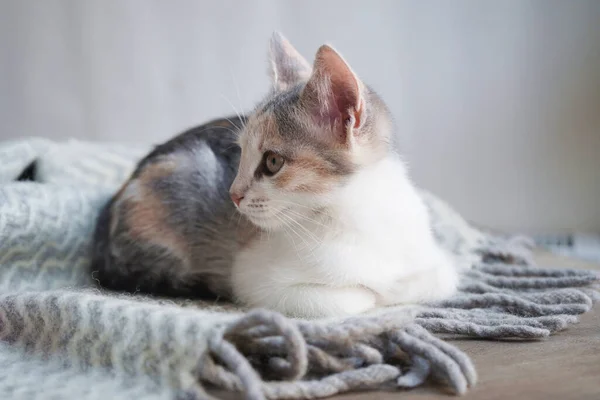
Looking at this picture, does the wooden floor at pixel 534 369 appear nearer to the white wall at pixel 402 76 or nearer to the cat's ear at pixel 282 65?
the cat's ear at pixel 282 65

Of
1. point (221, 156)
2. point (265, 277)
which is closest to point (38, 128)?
point (221, 156)

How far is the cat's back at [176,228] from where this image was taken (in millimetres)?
1057

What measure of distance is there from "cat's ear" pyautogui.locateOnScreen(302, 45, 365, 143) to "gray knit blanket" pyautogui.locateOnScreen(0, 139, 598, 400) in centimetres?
30

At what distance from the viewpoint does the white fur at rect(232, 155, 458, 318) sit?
3.02 ft

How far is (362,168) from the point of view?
92cm

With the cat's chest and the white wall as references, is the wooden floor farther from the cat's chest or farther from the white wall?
the white wall

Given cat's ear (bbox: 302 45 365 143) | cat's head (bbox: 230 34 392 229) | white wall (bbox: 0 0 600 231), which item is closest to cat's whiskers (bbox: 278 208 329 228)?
cat's head (bbox: 230 34 392 229)

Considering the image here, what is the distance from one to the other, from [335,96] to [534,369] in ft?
1.58

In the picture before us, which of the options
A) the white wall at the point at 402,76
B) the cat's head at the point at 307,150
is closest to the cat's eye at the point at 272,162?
the cat's head at the point at 307,150

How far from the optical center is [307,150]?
0.90 meters

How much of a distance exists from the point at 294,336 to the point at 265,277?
34 cm

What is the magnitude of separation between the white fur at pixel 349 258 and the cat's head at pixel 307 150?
0.01 metres

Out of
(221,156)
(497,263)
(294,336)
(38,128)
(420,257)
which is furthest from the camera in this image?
(38,128)

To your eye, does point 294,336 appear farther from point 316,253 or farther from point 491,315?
point 491,315
